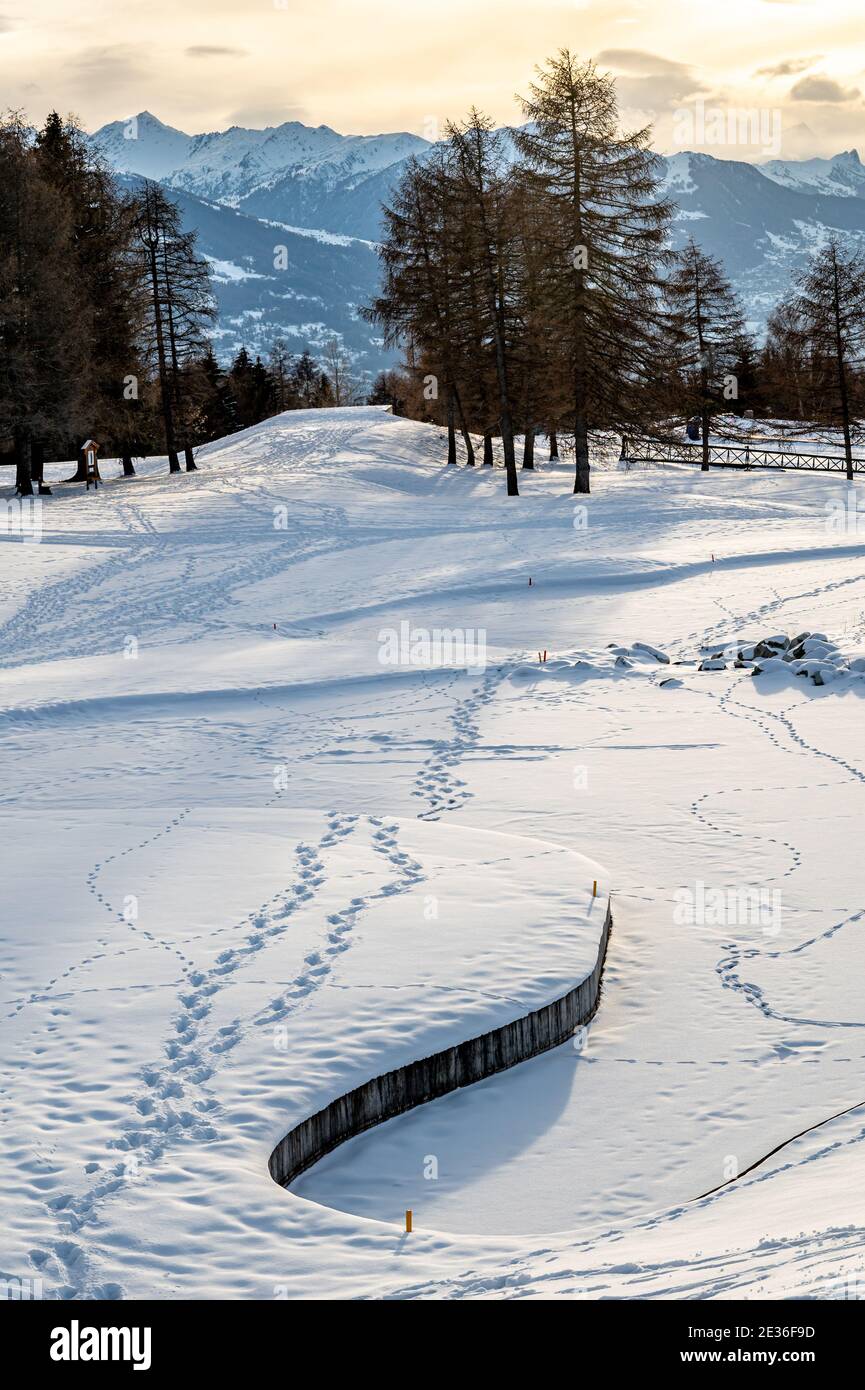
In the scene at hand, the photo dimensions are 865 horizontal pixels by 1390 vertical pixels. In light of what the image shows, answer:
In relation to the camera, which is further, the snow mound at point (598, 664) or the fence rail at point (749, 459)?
the fence rail at point (749, 459)

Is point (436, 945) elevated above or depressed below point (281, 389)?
below

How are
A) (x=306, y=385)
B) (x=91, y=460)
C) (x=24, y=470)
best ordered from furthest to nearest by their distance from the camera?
(x=306, y=385) < (x=91, y=460) < (x=24, y=470)

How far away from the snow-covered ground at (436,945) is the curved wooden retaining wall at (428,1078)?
0.09 m

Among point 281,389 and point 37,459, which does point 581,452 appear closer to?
point 37,459

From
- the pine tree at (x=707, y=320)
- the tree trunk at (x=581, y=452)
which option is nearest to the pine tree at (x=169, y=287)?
the tree trunk at (x=581, y=452)

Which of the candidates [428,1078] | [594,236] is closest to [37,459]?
[594,236]

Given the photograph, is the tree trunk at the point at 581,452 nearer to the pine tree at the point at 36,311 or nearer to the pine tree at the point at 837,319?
the pine tree at the point at 837,319

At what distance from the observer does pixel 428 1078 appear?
8.49 metres

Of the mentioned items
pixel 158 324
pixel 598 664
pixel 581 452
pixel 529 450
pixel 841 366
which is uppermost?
pixel 158 324

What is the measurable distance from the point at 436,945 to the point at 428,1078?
150 cm

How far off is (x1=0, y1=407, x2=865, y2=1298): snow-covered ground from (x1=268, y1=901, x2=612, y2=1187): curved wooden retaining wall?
0.09 metres

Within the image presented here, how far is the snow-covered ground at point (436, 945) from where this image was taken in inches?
258

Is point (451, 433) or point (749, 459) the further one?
point (749, 459)
